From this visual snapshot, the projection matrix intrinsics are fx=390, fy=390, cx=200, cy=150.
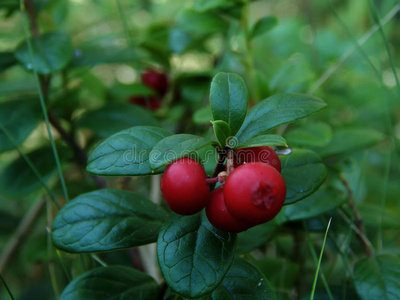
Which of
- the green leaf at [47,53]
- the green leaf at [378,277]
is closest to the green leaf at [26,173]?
the green leaf at [47,53]

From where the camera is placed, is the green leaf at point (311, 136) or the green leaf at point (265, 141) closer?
the green leaf at point (265, 141)

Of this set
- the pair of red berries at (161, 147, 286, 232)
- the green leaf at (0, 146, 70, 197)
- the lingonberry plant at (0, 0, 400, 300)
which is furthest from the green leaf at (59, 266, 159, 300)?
the green leaf at (0, 146, 70, 197)

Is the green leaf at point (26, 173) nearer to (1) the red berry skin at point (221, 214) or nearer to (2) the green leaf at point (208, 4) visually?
(2) the green leaf at point (208, 4)

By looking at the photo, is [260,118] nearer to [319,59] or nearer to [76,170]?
[76,170]

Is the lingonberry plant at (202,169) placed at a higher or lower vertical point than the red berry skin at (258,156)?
lower

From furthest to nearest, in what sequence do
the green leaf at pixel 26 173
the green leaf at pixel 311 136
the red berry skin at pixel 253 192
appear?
the green leaf at pixel 26 173 → the green leaf at pixel 311 136 → the red berry skin at pixel 253 192

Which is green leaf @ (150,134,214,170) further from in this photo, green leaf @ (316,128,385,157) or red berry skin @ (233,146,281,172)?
green leaf @ (316,128,385,157)
